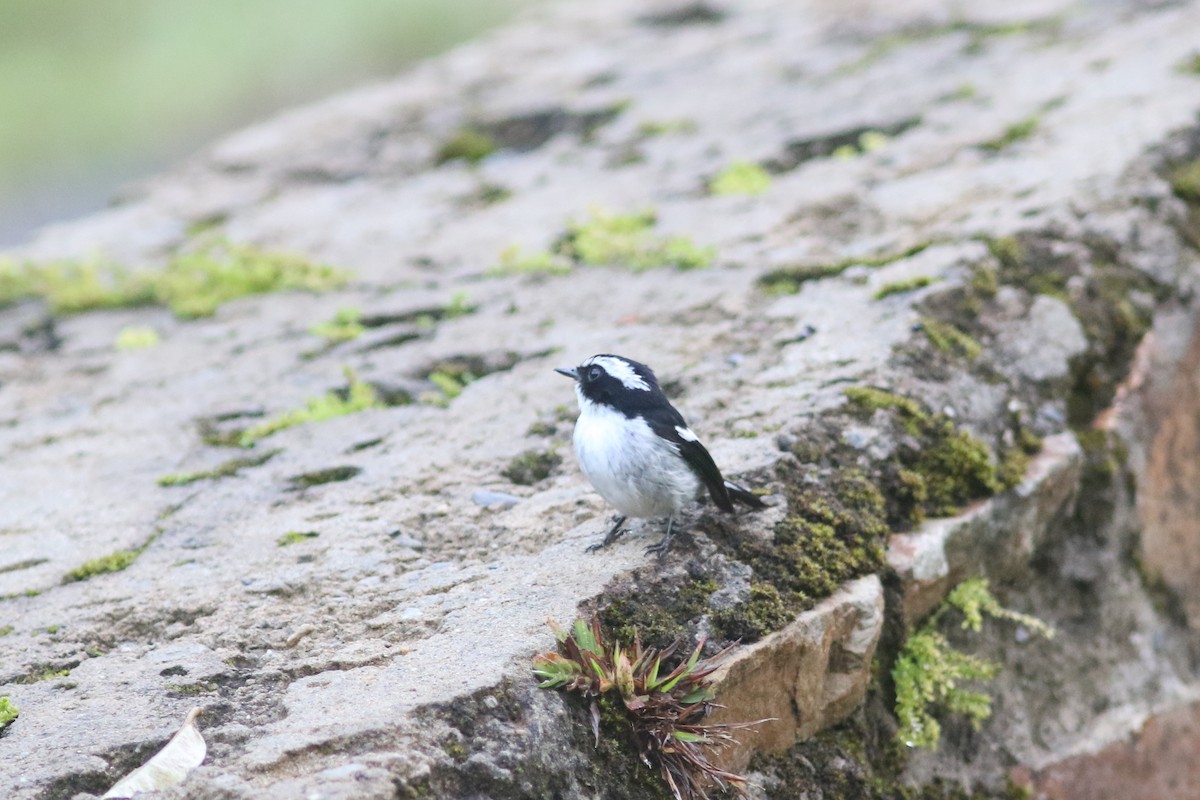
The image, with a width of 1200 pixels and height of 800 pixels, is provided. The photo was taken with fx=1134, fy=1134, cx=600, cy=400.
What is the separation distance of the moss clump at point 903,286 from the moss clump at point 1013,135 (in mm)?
2156

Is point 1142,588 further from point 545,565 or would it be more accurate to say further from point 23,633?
point 23,633

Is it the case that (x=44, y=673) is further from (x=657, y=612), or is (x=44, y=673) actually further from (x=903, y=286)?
A: (x=903, y=286)

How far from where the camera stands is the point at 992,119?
7555 mm

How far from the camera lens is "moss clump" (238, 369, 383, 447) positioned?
557 centimetres

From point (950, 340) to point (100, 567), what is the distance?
3.66 m

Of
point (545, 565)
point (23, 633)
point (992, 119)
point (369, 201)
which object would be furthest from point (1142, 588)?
point (369, 201)

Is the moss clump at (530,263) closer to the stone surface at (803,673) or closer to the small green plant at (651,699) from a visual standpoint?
the stone surface at (803,673)

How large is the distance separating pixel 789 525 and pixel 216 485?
8.63ft

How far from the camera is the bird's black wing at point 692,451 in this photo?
12.7 ft

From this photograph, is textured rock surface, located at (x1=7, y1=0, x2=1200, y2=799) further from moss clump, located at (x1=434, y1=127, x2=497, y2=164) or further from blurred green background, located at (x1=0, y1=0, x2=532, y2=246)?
blurred green background, located at (x1=0, y1=0, x2=532, y2=246)

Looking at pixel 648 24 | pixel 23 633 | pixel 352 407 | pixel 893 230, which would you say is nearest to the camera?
pixel 23 633

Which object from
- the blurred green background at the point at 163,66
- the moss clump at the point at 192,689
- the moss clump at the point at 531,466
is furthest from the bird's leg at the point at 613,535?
the blurred green background at the point at 163,66

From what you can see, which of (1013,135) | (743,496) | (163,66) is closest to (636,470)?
(743,496)

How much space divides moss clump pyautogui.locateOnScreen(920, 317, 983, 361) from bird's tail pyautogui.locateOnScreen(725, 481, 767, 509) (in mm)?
1379
